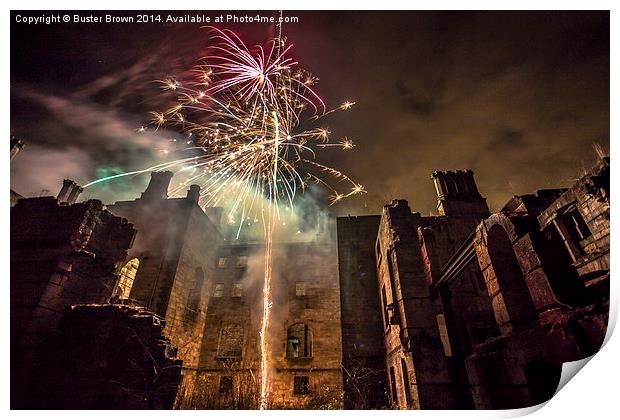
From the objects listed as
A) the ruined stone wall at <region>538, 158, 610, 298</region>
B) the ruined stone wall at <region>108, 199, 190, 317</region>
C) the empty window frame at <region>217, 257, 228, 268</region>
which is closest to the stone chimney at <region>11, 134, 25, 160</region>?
the ruined stone wall at <region>108, 199, 190, 317</region>

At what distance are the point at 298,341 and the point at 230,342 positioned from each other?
4774 millimetres

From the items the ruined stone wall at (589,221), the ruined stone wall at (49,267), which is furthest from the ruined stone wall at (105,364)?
the ruined stone wall at (589,221)

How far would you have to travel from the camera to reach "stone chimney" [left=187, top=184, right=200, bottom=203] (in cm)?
1887

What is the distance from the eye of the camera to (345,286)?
15.5 m

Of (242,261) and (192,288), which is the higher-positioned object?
(242,261)

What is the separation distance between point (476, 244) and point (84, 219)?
10.5m

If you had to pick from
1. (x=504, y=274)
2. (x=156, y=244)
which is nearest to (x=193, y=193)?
(x=156, y=244)

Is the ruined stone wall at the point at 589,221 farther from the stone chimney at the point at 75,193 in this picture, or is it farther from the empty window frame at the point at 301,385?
the stone chimney at the point at 75,193

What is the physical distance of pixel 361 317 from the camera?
47.2 ft

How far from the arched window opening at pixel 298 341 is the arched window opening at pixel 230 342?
11.1ft

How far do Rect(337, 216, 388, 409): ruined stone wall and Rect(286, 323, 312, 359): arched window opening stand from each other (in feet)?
14.2

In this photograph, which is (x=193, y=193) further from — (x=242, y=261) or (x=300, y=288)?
(x=300, y=288)

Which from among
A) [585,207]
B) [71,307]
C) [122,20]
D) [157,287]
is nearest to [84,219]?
[71,307]

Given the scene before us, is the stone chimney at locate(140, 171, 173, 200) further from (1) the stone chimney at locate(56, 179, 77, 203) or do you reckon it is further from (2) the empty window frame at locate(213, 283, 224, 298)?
(2) the empty window frame at locate(213, 283, 224, 298)
